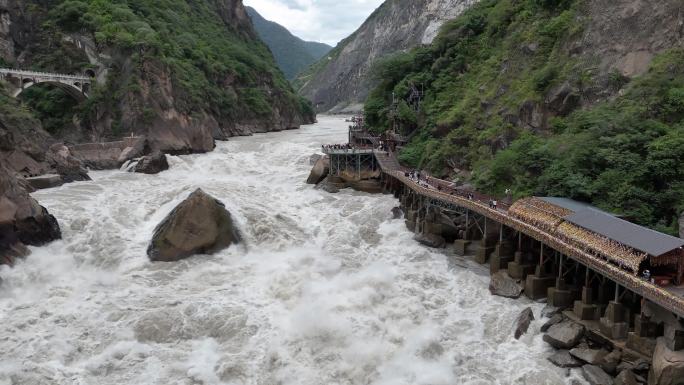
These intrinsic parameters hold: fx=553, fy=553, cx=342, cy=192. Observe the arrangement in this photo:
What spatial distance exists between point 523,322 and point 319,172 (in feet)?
97.9

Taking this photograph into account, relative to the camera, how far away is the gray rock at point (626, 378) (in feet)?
67.8

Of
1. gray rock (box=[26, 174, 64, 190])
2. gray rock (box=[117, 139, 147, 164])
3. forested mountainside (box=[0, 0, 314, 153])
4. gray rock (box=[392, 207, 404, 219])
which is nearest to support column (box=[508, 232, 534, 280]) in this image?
gray rock (box=[392, 207, 404, 219])

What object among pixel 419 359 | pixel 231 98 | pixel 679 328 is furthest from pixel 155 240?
pixel 231 98

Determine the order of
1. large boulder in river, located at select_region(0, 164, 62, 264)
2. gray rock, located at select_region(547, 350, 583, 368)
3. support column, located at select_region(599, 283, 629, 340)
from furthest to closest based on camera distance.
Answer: large boulder in river, located at select_region(0, 164, 62, 264) < support column, located at select_region(599, 283, 629, 340) < gray rock, located at select_region(547, 350, 583, 368)

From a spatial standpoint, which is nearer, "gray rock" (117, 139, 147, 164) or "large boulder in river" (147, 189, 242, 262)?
"large boulder in river" (147, 189, 242, 262)

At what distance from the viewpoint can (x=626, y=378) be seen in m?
20.8

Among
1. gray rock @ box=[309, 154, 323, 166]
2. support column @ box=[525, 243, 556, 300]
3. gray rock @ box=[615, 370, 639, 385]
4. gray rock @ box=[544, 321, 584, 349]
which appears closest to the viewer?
gray rock @ box=[615, 370, 639, 385]

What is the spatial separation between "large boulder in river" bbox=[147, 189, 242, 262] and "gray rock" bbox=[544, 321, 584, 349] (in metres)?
19.9

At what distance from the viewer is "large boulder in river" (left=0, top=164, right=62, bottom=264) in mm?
31422

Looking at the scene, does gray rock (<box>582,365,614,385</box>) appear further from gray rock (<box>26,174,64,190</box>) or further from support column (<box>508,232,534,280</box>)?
gray rock (<box>26,174,64,190</box>)

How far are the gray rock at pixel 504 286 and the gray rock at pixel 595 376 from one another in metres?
6.41

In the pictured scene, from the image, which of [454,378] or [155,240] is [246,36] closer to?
[155,240]

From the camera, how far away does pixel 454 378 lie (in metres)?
22.9

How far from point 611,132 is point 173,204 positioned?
97.7 feet
